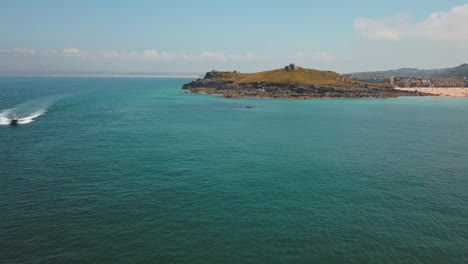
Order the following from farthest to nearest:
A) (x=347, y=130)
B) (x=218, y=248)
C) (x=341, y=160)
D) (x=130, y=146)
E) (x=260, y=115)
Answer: (x=260, y=115) < (x=347, y=130) < (x=130, y=146) < (x=341, y=160) < (x=218, y=248)

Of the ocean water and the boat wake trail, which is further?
the boat wake trail

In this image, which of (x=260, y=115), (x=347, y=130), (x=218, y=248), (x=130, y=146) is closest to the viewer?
(x=218, y=248)

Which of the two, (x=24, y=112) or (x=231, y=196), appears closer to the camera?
(x=231, y=196)

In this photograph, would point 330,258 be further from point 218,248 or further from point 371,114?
point 371,114

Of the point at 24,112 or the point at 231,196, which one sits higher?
the point at 24,112

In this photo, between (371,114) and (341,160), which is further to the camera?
(371,114)

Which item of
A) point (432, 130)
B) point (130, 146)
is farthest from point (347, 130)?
point (130, 146)

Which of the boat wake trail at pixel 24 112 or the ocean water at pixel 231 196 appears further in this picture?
the boat wake trail at pixel 24 112
